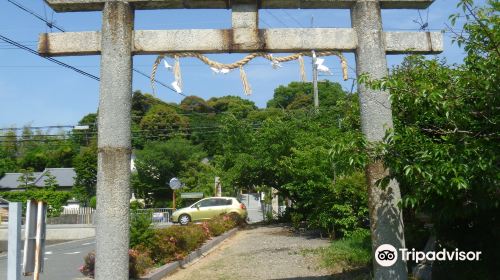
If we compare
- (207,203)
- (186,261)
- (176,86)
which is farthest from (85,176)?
(176,86)

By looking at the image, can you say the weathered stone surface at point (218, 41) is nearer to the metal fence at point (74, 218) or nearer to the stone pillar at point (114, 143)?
the stone pillar at point (114, 143)

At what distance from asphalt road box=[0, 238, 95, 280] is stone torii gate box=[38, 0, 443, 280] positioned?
5422 mm

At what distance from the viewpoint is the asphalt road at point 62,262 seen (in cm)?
1338

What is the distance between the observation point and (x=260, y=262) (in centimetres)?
1239

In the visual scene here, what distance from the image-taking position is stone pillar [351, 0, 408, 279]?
258 inches

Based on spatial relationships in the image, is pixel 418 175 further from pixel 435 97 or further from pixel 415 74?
pixel 415 74

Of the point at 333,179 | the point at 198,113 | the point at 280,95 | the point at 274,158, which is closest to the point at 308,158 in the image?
the point at 333,179

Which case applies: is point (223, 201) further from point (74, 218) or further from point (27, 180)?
point (27, 180)

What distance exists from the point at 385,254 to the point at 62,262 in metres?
13.1

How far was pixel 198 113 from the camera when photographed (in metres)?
55.5

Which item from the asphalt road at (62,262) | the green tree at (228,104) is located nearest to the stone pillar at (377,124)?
the asphalt road at (62,262)

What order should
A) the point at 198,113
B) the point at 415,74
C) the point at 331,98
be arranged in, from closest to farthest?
the point at 415,74
the point at 331,98
the point at 198,113

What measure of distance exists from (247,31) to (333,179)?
11461mm

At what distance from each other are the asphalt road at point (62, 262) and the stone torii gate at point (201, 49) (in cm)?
542
